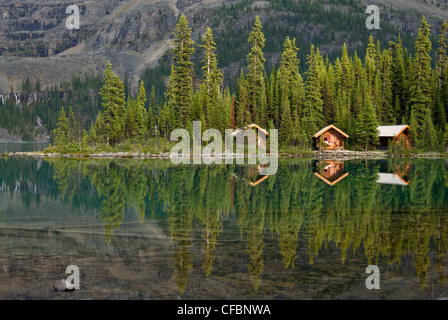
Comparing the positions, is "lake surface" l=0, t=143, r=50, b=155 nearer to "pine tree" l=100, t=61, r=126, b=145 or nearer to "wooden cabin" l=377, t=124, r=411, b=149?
"pine tree" l=100, t=61, r=126, b=145

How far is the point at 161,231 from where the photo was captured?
17.3 meters

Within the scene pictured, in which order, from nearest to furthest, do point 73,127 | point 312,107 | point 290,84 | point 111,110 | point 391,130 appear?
point 391,130 → point 312,107 → point 290,84 → point 111,110 → point 73,127

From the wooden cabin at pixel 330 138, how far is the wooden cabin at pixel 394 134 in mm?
5685

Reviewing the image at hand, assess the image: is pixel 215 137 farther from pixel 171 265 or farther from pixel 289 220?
pixel 171 265

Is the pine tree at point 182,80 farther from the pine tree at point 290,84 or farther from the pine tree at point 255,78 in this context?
the pine tree at point 290,84

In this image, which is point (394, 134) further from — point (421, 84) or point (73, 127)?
point (73, 127)

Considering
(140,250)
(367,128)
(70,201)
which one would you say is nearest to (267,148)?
(367,128)

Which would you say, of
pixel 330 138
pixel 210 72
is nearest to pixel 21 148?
pixel 210 72

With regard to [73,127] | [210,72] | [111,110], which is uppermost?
[210,72]

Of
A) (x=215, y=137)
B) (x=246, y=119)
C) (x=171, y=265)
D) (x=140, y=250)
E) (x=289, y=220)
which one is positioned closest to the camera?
(x=171, y=265)

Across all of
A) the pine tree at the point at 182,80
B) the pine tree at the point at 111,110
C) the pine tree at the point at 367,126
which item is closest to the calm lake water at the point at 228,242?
the pine tree at the point at 367,126

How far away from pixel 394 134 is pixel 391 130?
1.83 metres

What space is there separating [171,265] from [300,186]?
18.6 metres

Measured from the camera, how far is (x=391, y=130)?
8044 centimetres
